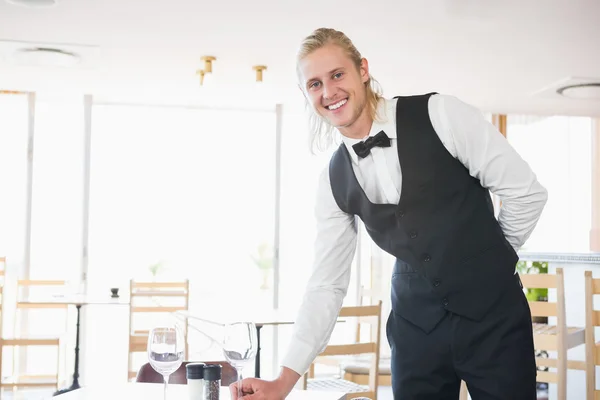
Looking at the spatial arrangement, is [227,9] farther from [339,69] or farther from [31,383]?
[31,383]

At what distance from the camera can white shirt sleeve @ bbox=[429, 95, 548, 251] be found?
1402mm

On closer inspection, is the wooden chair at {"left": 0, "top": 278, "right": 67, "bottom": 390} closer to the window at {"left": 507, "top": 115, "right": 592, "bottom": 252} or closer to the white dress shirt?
the white dress shirt

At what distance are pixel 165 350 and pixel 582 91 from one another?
4803mm

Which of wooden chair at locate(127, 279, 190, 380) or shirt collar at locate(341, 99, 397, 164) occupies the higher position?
shirt collar at locate(341, 99, 397, 164)

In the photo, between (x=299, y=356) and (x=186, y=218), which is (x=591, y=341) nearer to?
(x=299, y=356)

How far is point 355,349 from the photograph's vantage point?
3.43 metres

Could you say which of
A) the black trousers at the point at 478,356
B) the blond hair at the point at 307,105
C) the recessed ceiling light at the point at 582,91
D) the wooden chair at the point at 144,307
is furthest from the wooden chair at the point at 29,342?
the recessed ceiling light at the point at 582,91

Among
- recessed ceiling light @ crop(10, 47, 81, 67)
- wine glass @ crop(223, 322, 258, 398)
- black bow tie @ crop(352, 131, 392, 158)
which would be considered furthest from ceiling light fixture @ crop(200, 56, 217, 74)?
wine glass @ crop(223, 322, 258, 398)

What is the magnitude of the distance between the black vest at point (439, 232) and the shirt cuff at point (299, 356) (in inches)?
9.1

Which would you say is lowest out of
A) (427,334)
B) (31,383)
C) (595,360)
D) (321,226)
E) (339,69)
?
(31,383)

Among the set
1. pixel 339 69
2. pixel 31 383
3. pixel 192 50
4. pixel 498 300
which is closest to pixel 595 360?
pixel 498 300

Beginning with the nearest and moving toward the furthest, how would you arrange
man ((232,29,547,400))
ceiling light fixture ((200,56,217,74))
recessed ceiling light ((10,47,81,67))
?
1. man ((232,29,547,400))
2. recessed ceiling light ((10,47,81,67))
3. ceiling light fixture ((200,56,217,74))

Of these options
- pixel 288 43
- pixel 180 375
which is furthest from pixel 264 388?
pixel 288 43

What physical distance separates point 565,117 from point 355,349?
16.0 ft
